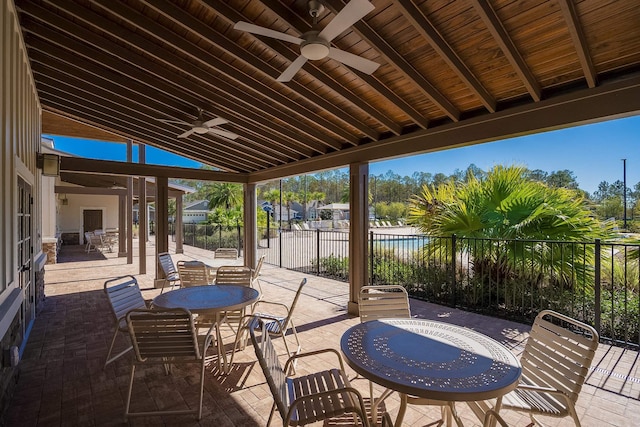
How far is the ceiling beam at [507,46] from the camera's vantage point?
2.36 metres

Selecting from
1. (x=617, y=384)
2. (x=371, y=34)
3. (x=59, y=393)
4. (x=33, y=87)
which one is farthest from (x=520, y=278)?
(x=33, y=87)

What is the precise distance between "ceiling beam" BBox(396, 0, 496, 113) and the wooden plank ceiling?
13mm

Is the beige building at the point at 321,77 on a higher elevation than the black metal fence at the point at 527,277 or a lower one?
higher

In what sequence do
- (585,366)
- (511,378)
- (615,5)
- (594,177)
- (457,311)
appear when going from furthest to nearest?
1. (594,177)
2. (457,311)
3. (615,5)
4. (585,366)
5. (511,378)

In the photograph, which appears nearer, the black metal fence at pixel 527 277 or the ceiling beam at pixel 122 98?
the black metal fence at pixel 527 277

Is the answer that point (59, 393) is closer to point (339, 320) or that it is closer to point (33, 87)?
point (339, 320)

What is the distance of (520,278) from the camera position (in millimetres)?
5000

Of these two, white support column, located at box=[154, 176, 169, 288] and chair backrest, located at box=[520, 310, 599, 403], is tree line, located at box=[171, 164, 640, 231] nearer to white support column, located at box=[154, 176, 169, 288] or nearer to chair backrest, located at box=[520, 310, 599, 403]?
white support column, located at box=[154, 176, 169, 288]

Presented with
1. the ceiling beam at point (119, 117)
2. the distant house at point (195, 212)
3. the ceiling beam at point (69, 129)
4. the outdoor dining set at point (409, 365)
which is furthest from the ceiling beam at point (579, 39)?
the distant house at point (195, 212)

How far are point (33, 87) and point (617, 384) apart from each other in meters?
8.13

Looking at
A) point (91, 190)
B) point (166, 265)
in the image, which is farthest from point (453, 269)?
point (91, 190)

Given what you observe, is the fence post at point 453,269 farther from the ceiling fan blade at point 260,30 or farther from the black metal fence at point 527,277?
the ceiling fan blade at point 260,30

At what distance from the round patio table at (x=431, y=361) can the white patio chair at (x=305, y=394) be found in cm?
20

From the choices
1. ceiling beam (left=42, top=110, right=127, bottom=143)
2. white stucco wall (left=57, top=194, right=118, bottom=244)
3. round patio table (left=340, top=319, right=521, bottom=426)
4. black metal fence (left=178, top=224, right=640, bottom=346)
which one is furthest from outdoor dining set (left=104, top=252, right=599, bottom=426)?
white stucco wall (left=57, top=194, right=118, bottom=244)
